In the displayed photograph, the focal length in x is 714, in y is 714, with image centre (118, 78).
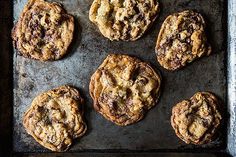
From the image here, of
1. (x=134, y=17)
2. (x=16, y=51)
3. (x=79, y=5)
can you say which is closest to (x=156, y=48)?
(x=134, y=17)

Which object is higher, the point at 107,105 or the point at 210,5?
the point at 210,5

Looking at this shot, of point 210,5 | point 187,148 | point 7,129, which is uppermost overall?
point 210,5

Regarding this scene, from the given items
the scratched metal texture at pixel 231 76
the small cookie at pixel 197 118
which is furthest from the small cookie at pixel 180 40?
the small cookie at pixel 197 118

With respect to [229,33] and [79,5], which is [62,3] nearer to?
[79,5]

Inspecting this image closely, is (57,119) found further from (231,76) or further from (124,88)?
(231,76)
